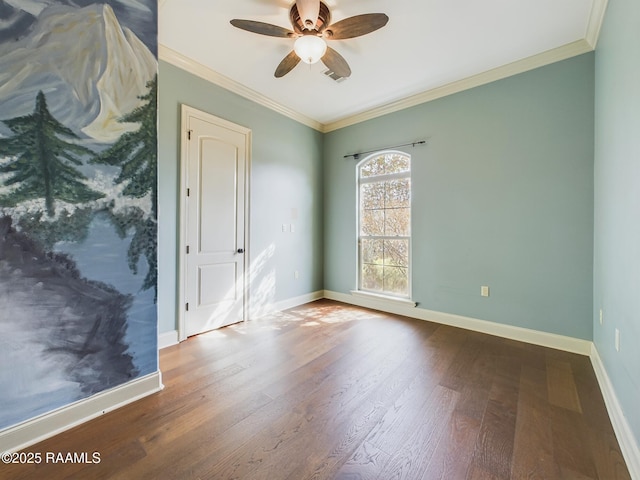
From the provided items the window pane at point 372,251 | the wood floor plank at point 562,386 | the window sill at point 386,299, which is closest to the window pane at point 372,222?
the window pane at point 372,251

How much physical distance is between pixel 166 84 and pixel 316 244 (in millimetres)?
2837

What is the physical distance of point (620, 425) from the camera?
149 cm

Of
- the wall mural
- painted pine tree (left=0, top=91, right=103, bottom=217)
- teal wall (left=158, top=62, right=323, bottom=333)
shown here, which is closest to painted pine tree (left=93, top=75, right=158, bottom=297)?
the wall mural

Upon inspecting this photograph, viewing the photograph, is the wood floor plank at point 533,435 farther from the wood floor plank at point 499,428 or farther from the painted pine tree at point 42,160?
the painted pine tree at point 42,160

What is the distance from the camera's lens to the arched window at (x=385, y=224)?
146 inches

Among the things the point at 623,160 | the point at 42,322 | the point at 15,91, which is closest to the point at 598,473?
the point at 623,160

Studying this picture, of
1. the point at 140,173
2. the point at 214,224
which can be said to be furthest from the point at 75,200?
the point at 214,224

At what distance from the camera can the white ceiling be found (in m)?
2.11

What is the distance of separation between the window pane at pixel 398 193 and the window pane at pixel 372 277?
3.08 feet

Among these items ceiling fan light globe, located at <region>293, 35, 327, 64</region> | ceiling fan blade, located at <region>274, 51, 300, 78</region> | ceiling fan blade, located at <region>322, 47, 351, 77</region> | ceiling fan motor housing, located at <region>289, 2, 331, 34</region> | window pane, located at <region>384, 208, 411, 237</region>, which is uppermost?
ceiling fan motor housing, located at <region>289, 2, 331, 34</region>

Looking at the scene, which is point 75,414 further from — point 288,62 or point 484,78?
point 484,78

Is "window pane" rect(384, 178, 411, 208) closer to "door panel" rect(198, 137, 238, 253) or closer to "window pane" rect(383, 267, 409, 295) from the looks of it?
"window pane" rect(383, 267, 409, 295)

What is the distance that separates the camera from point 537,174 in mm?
2721

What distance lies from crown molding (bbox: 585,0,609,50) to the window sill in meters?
3.06
